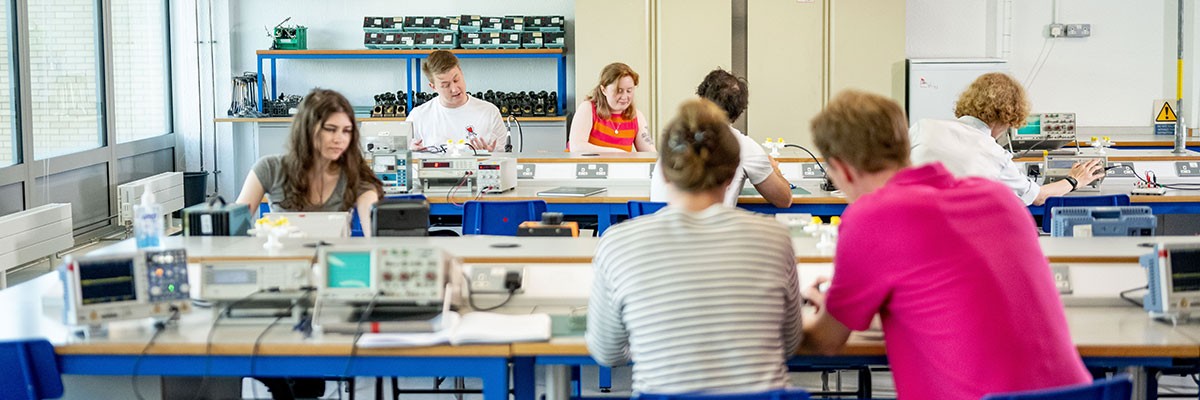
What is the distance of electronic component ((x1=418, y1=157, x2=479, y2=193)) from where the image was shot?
19.1 feet

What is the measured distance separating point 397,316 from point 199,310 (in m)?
0.58

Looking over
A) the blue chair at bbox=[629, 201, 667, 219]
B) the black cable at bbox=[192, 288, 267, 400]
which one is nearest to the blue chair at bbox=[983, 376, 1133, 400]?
the black cable at bbox=[192, 288, 267, 400]

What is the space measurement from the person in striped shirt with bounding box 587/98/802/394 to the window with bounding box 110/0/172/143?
6827 mm

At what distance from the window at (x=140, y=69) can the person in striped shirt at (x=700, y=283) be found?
22.4 ft

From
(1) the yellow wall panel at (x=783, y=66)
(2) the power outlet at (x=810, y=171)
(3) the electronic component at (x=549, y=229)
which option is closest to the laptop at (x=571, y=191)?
(2) the power outlet at (x=810, y=171)

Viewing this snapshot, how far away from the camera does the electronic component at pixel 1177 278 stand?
2.88 meters

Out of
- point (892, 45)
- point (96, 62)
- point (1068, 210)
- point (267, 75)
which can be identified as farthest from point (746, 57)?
point (1068, 210)

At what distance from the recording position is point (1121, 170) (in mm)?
6344

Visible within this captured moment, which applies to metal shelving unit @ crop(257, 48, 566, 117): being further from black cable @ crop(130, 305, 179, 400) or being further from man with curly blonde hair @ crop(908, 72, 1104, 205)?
black cable @ crop(130, 305, 179, 400)

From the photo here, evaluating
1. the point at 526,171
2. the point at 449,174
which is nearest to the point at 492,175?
the point at 449,174

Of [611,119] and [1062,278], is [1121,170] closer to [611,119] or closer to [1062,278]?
[611,119]

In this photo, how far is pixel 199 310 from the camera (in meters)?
3.13

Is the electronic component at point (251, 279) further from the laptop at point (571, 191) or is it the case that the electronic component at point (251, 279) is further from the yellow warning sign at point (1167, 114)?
the yellow warning sign at point (1167, 114)

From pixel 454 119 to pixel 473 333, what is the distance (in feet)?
12.8
